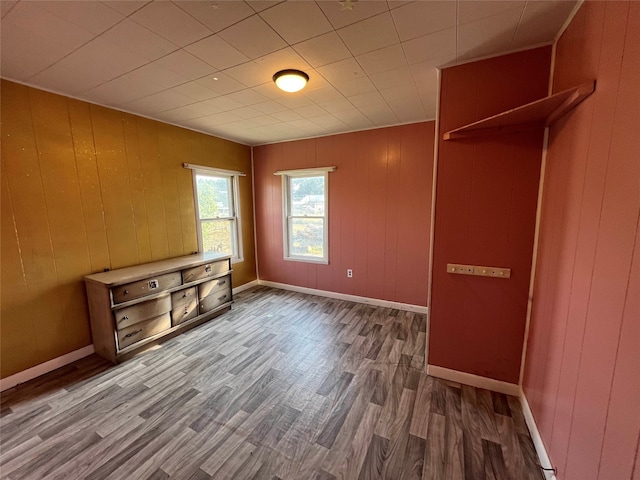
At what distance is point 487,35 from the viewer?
5.21 feet

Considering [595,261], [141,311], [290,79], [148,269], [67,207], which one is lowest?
[141,311]

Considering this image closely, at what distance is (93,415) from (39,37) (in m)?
2.53

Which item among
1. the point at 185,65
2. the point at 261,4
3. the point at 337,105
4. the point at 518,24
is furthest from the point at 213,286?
the point at 518,24

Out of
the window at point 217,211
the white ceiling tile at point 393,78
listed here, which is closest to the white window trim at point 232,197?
the window at point 217,211

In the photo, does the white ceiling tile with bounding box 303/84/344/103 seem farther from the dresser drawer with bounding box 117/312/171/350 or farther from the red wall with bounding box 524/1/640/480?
the dresser drawer with bounding box 117/312/171/350

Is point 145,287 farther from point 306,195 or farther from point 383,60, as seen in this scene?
point 383,60

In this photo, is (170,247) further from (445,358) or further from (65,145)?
(445,358)

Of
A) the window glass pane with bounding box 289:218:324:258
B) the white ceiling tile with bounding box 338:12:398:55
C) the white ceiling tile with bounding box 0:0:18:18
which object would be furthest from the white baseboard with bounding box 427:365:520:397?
the white ceiling tile with bounding box 0:0:18:18

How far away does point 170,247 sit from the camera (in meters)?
3.31

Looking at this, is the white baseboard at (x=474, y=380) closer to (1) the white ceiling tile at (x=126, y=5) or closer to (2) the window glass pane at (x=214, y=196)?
(1) the white ceiling tile at (x=126, y=5)

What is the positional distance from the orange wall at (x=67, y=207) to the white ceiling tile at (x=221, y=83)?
1295 millimetres

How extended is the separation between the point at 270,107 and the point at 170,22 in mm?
1342

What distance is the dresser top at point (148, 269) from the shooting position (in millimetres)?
2412

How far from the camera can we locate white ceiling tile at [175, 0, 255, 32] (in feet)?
4.29
